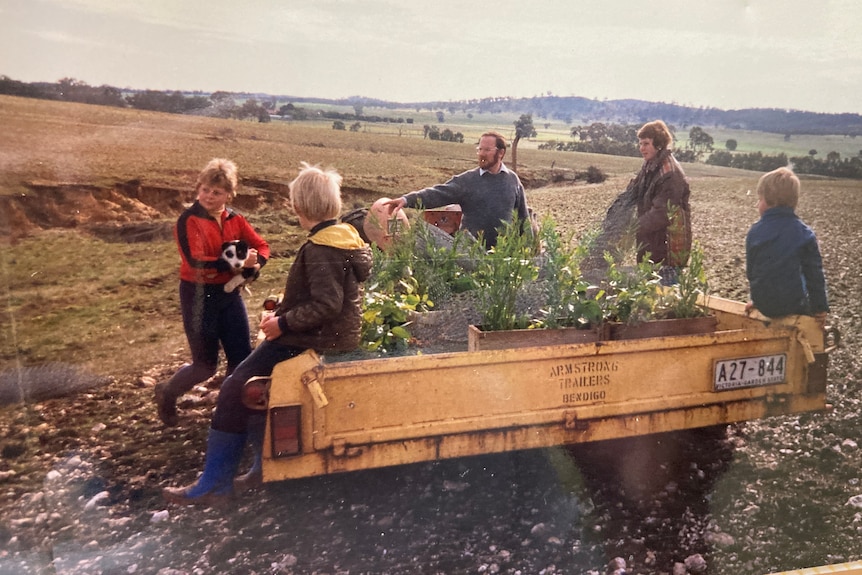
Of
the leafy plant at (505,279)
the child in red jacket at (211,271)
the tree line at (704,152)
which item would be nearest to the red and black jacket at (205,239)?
the child in red jacket at (211,271)

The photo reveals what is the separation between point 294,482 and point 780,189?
225 centimetres

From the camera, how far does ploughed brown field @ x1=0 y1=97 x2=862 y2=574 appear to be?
1.98 metres

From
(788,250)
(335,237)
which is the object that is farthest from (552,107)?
(788,250)

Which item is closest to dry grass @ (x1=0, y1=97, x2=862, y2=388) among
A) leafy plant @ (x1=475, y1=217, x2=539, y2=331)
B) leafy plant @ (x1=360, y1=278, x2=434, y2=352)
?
leafy plant @ (x1=360, y1=278, x2=434, y2=352)

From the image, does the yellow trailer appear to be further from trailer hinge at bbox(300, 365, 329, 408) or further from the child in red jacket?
the child in red jacket

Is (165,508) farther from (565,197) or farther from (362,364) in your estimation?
(565,197)

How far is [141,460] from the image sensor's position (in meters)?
2.42

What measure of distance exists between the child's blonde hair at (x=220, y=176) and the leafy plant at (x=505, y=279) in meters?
1.08

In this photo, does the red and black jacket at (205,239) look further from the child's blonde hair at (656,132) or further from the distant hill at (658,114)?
the child's blonde hair at (656,132)

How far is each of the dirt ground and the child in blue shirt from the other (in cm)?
7

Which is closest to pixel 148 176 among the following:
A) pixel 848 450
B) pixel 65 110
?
pixel 65 110

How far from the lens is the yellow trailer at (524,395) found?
7.07ft

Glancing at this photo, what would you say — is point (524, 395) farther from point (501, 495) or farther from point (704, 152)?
point (704, 152)

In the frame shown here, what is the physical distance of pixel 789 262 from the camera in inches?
111
